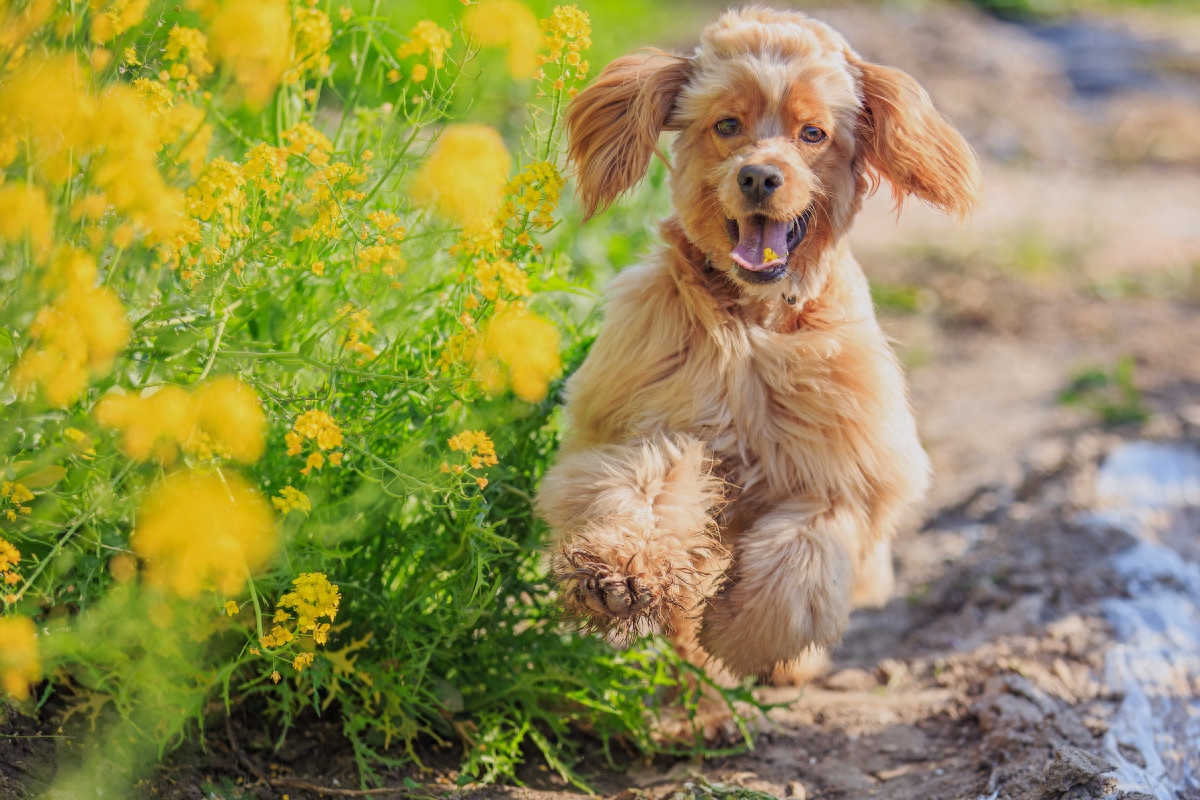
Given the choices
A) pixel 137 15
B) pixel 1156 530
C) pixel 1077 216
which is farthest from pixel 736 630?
pixel 1077 216

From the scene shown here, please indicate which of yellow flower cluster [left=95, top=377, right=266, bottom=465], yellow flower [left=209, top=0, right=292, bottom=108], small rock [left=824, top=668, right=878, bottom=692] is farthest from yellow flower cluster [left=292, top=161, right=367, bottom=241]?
small rock [left=824, top=668, right=878, bottom=692]

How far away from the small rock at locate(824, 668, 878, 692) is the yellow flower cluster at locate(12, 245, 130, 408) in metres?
2.93

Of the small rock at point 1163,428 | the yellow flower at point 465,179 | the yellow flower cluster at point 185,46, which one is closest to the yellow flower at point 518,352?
the yellow flower at point 465,179

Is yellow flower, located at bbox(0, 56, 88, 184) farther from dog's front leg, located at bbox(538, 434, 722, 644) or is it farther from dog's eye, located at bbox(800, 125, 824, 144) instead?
dog's eye, located at bbox(800, 125, 824, 144)

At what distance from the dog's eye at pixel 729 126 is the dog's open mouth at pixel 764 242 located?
0.27 m

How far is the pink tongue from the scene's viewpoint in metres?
3.37

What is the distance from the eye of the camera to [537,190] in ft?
10.1

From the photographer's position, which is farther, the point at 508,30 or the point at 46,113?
the point at 508,30

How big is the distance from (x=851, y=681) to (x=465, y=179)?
2.51m

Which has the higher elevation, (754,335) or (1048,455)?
(754,335)

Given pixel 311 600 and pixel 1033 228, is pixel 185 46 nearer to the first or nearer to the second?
pixel 311 600

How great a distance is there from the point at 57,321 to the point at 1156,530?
432 centimetres

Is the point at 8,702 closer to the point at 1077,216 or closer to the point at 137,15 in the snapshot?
the point at 137,15

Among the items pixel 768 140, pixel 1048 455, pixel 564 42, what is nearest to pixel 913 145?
pixel 768 140
